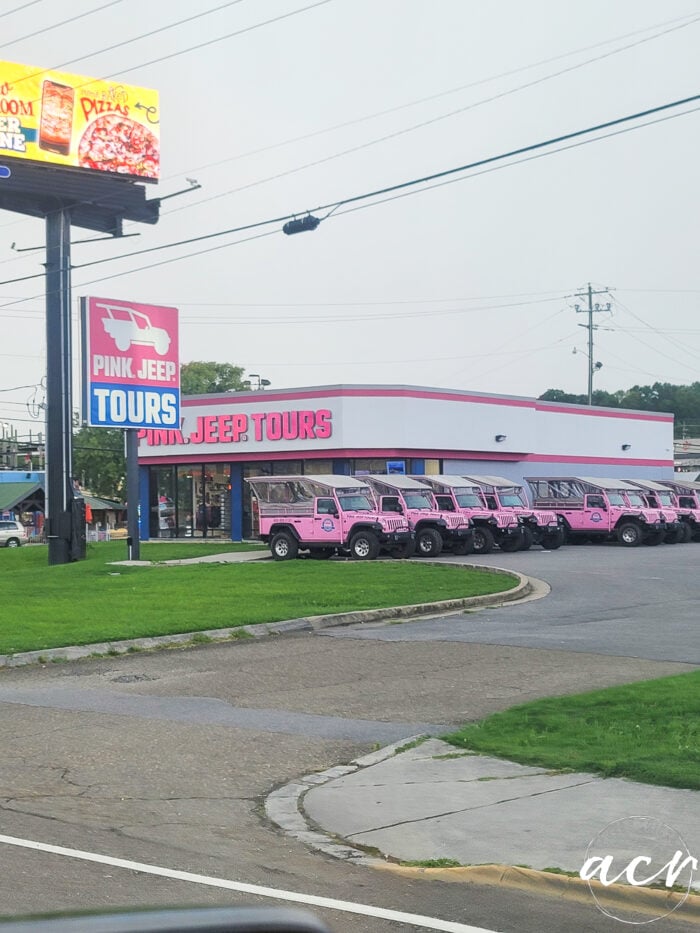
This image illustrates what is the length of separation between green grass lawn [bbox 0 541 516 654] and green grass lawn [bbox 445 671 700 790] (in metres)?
8.11

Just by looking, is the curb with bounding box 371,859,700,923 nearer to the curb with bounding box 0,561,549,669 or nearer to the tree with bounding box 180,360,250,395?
the curb with bounding box 0,561,549,669

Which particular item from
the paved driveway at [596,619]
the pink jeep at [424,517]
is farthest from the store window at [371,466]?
the paved driveway at [596,619]

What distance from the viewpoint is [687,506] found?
46.5 metres

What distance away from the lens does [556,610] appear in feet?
71.1

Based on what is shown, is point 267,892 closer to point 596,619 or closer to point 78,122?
point 596,619

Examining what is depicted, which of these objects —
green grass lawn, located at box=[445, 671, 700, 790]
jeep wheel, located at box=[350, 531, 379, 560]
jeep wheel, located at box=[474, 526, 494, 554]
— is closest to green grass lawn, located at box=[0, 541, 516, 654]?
jeep wheel, located at box=[350, 531, 379, 560]

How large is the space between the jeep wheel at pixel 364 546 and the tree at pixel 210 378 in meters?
73.1

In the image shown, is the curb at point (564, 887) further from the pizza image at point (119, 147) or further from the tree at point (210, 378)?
the tree at point (210, 378)

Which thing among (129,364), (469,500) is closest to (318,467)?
(469,500)

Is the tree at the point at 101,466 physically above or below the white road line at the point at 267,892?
above

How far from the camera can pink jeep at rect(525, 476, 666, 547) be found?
42.7 metres

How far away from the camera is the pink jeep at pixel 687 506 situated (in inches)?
1786

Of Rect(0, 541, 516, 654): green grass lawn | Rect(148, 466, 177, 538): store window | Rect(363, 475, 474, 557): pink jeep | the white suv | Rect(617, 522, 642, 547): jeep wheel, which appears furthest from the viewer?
the white suv

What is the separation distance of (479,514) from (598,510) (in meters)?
7.00
